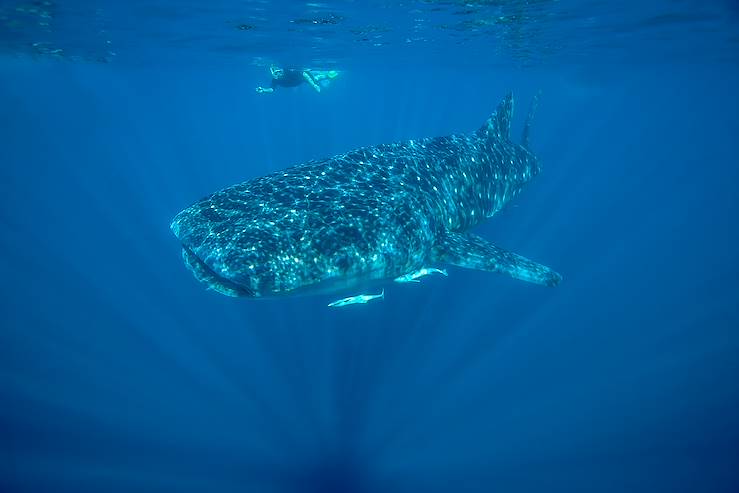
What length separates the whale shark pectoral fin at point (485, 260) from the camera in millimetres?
8750

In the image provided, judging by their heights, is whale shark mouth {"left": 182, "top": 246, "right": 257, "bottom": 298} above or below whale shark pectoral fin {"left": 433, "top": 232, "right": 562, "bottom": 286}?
below

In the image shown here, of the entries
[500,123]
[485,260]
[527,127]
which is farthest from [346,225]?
[527,127]

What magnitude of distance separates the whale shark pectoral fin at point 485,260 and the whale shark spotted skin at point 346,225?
2 centimetres

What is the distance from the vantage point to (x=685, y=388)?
1534 cm

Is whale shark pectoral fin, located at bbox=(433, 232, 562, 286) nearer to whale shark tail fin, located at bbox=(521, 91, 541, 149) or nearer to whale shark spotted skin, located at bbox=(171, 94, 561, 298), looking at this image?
whale shark spotted skin, located at bbox=(171, 94, 561, 298)

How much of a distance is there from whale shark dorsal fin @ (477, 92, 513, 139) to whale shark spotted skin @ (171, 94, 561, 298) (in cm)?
224

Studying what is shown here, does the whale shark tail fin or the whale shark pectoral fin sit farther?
the whale shark tail fin

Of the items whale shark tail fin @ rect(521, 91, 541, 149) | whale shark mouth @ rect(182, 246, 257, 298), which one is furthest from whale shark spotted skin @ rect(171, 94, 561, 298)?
whale shark tail fin @ rect(521, 91, 541, 149)

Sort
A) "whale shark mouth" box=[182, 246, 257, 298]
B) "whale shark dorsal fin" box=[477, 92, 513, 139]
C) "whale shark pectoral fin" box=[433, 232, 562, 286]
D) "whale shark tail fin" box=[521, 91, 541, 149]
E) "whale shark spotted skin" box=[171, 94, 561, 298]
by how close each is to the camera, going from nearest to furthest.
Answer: "whale shark mouth" box=[182, 246, 257, 298], "whale shark spotted skin" box=[171, 94, 561, 298], "whale shark pectoral fin" box=[433, 232, 562, 286], "whale shark dorsal fin" box=[477, 92, 513, 139], "whale shark tail fin" box=[521, 91, 541, 149]

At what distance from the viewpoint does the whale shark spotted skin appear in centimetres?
629

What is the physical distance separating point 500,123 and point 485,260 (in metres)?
6.82

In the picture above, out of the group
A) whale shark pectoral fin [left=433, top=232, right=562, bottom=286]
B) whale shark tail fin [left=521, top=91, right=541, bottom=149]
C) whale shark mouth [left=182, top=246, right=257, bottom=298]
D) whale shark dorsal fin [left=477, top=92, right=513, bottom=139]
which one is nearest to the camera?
whale shark mouth [left=182, top=246, right=257, bottom=298]

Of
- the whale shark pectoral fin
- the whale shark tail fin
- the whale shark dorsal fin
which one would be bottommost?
the whale shark pectoral fin

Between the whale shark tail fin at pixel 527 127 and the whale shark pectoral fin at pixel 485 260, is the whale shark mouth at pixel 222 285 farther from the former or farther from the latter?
the whale shark tail fin at pixel 527 127
